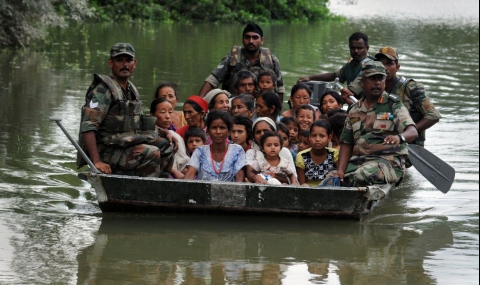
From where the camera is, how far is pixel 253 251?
7449 mm

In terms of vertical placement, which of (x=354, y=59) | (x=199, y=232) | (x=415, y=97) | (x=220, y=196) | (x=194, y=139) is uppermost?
(x=354, y=59)

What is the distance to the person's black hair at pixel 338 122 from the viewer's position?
9.38m

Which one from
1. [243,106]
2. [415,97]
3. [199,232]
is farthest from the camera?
[415,97]

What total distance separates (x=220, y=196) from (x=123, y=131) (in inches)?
38.6

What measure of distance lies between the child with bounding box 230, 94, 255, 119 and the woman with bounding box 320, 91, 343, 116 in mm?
1111

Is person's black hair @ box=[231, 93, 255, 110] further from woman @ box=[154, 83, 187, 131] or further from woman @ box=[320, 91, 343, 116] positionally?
woman @ box=[320, 91, 343, 116]

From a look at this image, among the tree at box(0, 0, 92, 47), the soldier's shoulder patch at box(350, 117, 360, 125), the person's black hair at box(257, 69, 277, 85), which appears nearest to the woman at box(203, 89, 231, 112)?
the person's black hair at box(257, 69, 277, 85)

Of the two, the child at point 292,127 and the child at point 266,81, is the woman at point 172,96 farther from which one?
the child at point 292,127

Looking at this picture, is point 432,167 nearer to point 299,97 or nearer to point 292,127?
point 292,127

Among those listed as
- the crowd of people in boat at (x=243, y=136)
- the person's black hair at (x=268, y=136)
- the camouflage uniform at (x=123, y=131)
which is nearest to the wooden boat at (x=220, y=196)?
the crowd of people in boat at (x=243, y=136)

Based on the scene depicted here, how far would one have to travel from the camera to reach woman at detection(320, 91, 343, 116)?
10.2 metres

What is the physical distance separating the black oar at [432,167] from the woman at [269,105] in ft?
4.39

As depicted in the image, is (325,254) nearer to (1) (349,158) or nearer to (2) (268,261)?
(2) (268,261)

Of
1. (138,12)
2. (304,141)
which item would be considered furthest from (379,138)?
(138,12)
